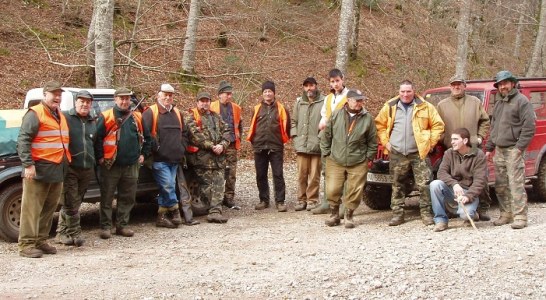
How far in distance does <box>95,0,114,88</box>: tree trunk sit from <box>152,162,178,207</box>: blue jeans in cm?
241

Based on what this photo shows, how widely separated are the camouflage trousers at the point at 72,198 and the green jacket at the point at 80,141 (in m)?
0.12

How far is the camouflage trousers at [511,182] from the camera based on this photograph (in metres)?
7.61

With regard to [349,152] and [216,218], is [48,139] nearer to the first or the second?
[216,218]

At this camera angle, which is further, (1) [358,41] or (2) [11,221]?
(1) [358,41]

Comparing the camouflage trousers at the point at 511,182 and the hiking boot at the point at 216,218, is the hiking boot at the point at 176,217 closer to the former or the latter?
the hiking boot at the point at 216,218

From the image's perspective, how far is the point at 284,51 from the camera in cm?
2245

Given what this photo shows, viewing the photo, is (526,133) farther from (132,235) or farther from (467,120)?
(132,235)

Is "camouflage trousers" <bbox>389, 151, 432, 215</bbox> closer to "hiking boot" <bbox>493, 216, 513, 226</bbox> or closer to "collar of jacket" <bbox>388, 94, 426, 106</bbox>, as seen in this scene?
"collar of jacket" <bbox>388, 94, 426, 106</bbox>

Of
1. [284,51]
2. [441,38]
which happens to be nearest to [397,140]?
[284,51]

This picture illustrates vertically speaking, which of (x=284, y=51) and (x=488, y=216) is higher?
(x=284, y=51)

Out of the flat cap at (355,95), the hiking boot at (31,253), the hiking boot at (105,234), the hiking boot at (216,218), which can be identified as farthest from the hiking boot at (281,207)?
the hiking boot at (31,253)

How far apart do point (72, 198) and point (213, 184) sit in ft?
7.66

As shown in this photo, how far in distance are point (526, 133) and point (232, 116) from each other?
176 inches

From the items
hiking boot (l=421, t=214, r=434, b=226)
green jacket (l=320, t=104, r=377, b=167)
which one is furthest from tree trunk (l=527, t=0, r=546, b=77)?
green jacket (l=320, t=104, r=377, b=167)
